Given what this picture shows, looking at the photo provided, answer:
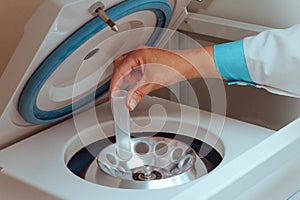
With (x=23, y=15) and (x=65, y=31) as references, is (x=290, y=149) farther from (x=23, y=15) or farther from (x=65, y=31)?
(x=23, y=15)

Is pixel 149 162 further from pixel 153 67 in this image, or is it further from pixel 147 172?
pixel 153 67

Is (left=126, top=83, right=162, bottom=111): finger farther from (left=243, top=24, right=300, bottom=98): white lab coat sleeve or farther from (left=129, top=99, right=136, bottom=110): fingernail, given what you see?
(left=243, top=24, right=300, bottom=98): white lab coat sleeve

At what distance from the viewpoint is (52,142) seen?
1.46m

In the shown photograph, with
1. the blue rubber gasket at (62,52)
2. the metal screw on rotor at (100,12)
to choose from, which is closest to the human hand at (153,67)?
the blue rubber gasket at (62,52)

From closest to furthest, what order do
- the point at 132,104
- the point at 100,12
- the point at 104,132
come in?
1. the point at 100,12
2. the point at 132,104
3. the point at 104,132

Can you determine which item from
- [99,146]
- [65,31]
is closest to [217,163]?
[99,146]

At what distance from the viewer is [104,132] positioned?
5.20 ft

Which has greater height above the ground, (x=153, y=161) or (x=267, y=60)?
(x=267, y=60)

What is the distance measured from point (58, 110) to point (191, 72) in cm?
40

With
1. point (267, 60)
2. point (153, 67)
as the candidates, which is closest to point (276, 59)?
point (267, 60)

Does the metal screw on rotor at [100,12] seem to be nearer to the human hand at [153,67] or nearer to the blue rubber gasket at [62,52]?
the blue rubber gasket at [62,52]

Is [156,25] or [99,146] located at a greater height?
[156,25]

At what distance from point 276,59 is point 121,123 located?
1.51 ft

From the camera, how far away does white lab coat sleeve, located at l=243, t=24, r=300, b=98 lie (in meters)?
1.40
